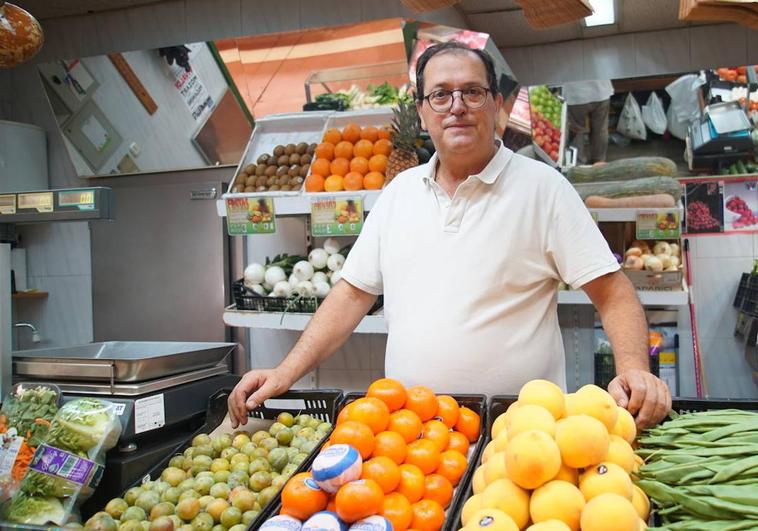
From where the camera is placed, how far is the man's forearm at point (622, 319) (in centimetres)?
174

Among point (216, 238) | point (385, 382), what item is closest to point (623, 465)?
point (385, 382)

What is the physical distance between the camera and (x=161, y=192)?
4941 mm

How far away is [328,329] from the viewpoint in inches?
85.3

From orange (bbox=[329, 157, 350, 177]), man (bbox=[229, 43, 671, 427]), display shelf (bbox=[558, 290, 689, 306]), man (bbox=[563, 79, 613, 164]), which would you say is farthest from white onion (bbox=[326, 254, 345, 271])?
man (bbox=[563, 79, 613, 164])

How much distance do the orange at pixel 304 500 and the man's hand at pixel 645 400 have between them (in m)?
0.69

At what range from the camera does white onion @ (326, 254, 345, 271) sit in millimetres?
3502

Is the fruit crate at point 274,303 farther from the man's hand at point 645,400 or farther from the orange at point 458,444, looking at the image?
the man's hand at point 645,400

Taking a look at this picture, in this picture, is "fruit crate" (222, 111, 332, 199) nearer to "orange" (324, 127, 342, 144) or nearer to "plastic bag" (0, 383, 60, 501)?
"orange" (324, 127, 342, 144)

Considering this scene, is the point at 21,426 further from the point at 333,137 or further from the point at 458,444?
the point at 333,137

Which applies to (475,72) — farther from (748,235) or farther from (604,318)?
(748,235)

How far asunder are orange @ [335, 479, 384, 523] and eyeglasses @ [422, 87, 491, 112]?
3.95 ft

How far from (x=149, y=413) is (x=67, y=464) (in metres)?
0.31

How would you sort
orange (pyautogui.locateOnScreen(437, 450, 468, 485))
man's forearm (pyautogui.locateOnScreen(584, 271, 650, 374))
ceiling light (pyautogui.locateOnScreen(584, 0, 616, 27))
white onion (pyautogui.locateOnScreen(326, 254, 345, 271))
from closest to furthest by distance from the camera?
1. orange (pyautogui.locateOnScreen(437, 450, 468, 485))
2. man's forearm (pyautogui.locateOnScreen(584, 271, 650, 374))
3. white onion (pyautogui.locateOnScreen(326, 254, 345, 271))
4. ceiling light (pyautogui.locateOnScreen(584, 0, 616, 27))

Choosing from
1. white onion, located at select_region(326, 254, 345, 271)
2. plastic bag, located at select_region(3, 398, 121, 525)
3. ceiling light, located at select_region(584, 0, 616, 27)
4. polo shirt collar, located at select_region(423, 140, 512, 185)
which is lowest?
plastic bag, located at select_region(3, 398, 121, 525)
